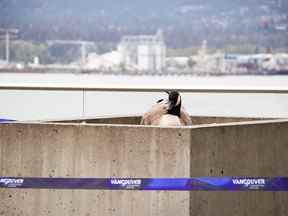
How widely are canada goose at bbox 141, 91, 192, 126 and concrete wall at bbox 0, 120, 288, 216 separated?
0.83 m

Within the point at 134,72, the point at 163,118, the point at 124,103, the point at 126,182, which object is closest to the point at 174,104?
the point at 163,118

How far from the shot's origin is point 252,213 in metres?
10.4

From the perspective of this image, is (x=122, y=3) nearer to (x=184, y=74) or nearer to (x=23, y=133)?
(x=184, y=74)

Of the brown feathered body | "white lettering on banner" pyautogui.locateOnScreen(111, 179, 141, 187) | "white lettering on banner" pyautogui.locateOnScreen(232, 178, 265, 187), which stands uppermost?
the brown feathered body

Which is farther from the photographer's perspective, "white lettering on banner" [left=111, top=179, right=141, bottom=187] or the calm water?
the calm water

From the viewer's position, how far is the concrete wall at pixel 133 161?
9.87 meters

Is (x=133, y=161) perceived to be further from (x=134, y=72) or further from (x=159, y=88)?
(x=134, y=72)

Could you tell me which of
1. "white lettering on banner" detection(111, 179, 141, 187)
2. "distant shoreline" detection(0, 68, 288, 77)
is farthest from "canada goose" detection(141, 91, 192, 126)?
"distant shoreline" detection(0, 68, 288, 77)

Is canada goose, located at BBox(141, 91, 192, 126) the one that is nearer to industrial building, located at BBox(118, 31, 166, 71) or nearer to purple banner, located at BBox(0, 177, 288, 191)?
purple banner, located at BBox(0, 177, 288, 191)

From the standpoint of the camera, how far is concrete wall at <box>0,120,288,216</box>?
9.87m

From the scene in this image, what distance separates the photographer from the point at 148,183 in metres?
9.85

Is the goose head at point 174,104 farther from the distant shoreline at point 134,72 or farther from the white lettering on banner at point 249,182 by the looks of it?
the distant shoreline at point 134,72

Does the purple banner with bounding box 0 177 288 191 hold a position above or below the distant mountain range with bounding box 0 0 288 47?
below

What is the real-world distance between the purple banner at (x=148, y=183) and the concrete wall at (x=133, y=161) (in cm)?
5
